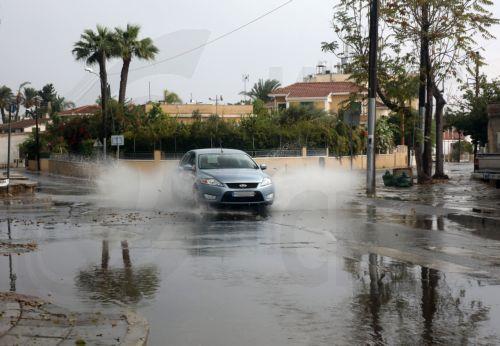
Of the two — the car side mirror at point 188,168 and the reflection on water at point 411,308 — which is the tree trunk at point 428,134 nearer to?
the car side mirror at point 188,168

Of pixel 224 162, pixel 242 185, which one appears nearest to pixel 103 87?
pixel 224 162

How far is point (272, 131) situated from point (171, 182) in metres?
22.4

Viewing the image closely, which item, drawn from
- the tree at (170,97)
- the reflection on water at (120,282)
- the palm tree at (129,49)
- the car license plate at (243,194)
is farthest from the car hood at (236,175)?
the tree at (170,97)

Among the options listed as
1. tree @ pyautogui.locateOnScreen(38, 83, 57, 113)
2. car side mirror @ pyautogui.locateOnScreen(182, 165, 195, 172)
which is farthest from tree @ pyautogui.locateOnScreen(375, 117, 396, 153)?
tree @ pyautogui.locateOnScreen(38, 83, 57, 113)

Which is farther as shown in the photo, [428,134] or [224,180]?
[428,134]

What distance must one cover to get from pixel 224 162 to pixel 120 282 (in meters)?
9.71

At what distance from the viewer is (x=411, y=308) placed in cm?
690

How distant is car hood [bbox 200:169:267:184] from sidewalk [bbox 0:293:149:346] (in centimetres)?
956

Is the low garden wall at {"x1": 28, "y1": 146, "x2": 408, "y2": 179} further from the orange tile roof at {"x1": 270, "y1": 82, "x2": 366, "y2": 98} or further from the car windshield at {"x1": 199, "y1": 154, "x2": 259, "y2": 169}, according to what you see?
the car windshield at {"x1": 199, "y1": 154, "x2": 259, "y2": 169}

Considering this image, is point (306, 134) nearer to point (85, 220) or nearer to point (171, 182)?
point (171, 182)

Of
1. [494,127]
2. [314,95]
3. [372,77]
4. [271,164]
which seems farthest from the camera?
[314,95]

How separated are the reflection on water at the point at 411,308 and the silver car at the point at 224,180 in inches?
285

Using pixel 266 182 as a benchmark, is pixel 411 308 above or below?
below

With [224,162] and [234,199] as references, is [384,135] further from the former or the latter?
[234,199]
